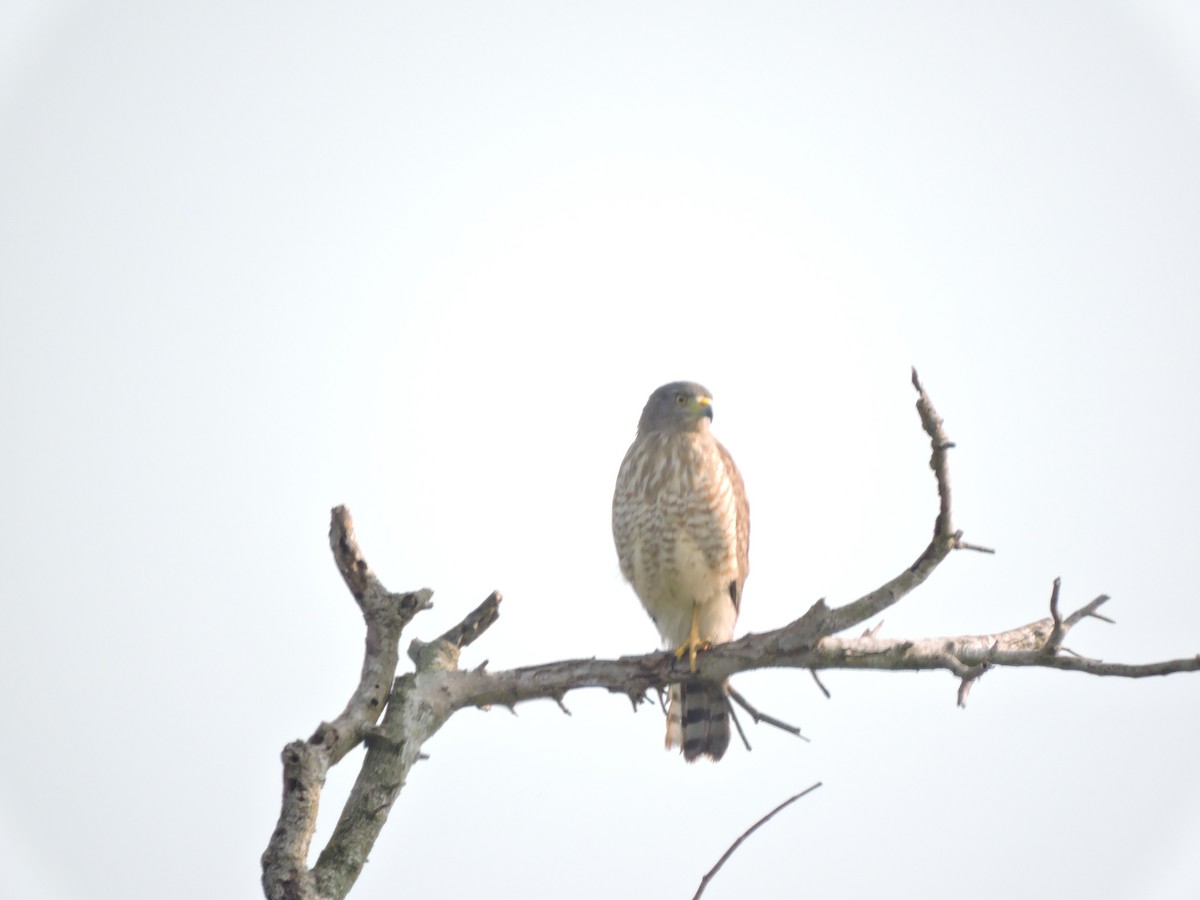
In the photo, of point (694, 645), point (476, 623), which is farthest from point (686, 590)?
point (476, 623)

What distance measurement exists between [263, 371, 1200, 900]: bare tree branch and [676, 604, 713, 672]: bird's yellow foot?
117 mm

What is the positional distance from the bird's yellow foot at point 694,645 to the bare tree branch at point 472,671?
12cm

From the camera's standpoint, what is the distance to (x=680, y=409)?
687 centimetres

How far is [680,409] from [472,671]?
259cm

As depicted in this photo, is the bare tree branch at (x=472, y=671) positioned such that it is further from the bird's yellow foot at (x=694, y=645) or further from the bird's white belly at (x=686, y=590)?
the bird's white belly at (x=686, y=590)

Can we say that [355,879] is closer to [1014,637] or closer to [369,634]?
[369,634]

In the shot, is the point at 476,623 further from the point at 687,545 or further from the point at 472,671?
the point at 687,545

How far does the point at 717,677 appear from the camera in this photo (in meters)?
4.80

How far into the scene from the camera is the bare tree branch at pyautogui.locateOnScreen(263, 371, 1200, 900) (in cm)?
395

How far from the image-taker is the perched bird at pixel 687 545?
244 inches

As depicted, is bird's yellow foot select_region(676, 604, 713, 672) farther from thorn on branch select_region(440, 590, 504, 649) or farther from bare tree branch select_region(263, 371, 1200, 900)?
thorn on branch select_region(440, 590, 504, 649)

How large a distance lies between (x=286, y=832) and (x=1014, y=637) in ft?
9.31

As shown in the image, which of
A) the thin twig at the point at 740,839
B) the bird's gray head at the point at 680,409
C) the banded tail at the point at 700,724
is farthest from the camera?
the bird's gray head at the point at 680,409

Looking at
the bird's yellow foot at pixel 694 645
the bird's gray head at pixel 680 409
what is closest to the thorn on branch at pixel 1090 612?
the bird's yellow foot at pixel 694 645
